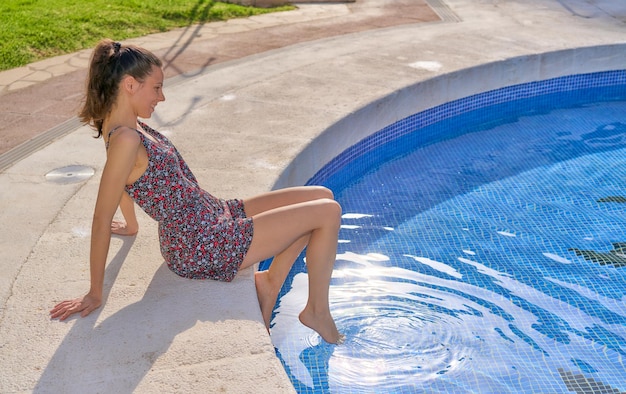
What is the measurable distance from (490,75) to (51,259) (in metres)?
5.00

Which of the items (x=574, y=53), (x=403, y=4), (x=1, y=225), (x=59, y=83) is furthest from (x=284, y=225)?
(x=403, y=4)

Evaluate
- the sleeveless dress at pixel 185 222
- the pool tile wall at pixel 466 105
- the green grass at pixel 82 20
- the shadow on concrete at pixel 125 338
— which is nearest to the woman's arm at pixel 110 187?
the sleeveless dress at pixel 185 222

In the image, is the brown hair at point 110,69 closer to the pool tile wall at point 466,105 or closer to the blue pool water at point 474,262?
the blue pool water at point 474,262

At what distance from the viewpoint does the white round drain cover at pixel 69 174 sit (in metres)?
4.81

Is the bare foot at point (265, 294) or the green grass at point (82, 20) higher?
the green grass at point (82, 20)

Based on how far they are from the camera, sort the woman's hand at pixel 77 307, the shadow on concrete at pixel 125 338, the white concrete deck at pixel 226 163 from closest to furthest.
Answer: the shadow on concrete at pixel 125 338 → the white concrete deck at pixel 226 163 → the woman's hand at pixel 77 307

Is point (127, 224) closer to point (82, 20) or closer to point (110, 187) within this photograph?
point (110, 187)

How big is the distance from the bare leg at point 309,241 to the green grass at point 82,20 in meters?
5.03

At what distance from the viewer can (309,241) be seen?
3.59 m

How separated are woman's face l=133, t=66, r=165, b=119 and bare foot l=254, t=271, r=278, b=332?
1.00 metres

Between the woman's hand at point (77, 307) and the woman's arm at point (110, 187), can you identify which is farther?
the woman's hand at point (77, 307)

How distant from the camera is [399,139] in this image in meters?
6.77

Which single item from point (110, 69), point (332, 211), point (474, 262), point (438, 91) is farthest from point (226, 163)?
point (438, 91)

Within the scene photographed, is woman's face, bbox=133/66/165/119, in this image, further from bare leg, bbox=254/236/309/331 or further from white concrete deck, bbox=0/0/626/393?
bare leg, bbox=254/236/309/331
